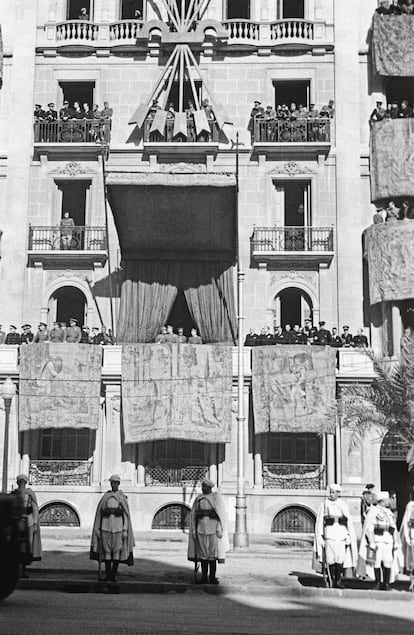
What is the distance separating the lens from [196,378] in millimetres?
30578

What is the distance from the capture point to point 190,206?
101 feet

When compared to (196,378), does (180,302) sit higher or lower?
higher

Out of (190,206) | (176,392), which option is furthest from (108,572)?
(190,206)

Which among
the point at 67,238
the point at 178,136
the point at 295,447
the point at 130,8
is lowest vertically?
the point at 295,447

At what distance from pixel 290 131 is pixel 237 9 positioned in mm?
6222

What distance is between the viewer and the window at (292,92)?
35.7m

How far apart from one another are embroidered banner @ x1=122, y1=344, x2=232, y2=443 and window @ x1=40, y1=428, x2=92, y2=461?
74.4 inches

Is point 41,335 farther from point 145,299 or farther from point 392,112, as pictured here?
point 392,112

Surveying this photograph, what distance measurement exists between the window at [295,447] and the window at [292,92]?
13.0 meters

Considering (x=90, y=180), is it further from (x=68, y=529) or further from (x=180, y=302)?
(x=68, y=529)

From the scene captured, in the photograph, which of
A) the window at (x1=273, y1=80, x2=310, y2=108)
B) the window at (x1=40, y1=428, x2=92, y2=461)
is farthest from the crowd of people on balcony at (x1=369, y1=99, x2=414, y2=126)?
the window at (x1=40, y1=428, x2=92, y2=461)

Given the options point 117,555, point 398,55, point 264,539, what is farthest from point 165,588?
point 398,55

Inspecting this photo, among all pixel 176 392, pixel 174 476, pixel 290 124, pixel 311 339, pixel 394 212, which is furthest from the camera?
pixel 290 124

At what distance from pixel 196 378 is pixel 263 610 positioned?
17773 mm
